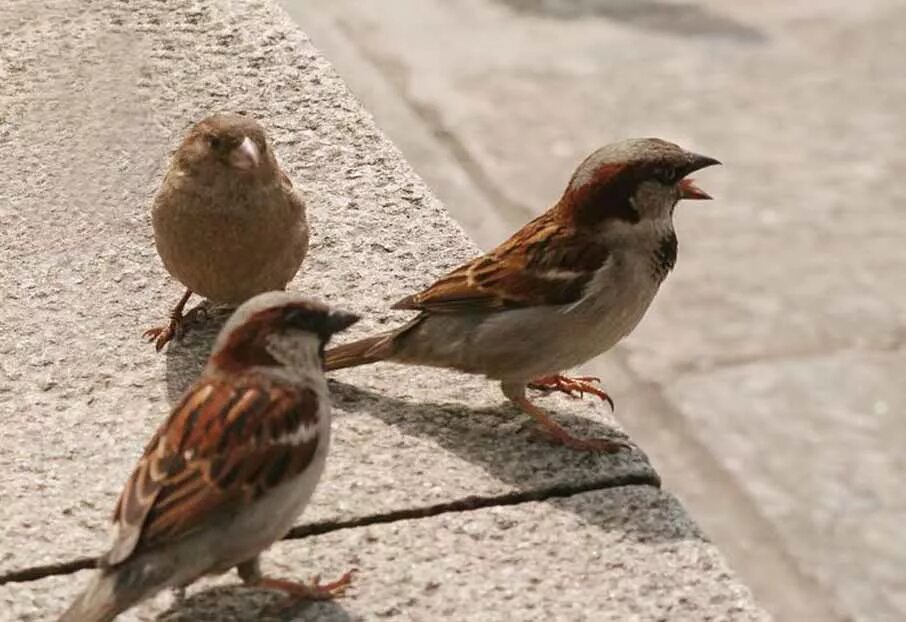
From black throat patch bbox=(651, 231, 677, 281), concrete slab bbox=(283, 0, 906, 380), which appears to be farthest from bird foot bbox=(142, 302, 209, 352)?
concrete slab bbox=(283, 0, 906, 380)

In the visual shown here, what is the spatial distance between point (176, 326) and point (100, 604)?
1002 millimetres

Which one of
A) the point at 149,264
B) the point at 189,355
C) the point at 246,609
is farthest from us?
the point at 149,264

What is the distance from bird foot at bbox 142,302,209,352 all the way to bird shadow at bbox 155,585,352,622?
0.76 meters

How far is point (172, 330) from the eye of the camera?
10.7 feet

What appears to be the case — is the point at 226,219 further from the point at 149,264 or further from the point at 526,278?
the point at 526,278

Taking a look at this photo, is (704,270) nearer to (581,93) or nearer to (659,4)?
(581,93)

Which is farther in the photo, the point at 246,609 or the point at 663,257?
the point at 663,257

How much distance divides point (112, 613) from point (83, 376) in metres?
0.87

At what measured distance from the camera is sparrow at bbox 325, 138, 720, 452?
3.12 m

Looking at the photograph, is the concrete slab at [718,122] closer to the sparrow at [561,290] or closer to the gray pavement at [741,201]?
the gray pavement at [741,201]

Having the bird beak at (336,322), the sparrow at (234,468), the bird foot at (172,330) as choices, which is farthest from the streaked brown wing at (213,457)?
the bird foot at (172,330)

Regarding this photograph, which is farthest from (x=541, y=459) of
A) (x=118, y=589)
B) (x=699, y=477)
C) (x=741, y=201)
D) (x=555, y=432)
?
(x=741, y=201)

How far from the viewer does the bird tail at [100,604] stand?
2.34 metres

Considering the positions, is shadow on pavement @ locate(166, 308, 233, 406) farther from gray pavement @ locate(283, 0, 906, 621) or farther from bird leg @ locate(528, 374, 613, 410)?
gray pavement @ locate(283, 0, 906, 621)
